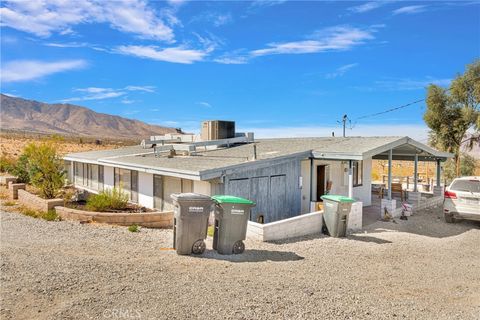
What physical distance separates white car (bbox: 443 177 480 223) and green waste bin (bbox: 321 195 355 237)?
14.4ft

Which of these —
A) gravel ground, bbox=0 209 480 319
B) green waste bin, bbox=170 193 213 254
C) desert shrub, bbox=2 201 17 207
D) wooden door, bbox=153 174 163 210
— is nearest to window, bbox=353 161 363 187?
gravel ground, bbox=0 209 480 319

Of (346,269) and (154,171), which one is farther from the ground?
(154,171)

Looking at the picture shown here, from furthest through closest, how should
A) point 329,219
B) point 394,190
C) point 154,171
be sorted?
point 394,190 → point 154,171 → point 329,219

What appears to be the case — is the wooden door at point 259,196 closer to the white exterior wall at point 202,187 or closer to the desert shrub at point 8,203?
the white exterior wall at point 202,187

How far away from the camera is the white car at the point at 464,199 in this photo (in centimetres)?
1203

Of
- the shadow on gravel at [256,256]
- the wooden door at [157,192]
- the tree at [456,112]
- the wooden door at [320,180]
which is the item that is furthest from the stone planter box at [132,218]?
the tree at [456,112]

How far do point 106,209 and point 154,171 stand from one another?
2.14 metres

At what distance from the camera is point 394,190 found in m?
19.3

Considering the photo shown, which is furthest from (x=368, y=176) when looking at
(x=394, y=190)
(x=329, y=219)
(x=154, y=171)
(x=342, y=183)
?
(x=154, y=171)

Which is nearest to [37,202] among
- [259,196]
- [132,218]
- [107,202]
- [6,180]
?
[107,202]

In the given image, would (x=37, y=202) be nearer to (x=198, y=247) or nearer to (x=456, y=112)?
(x=198, y=247)

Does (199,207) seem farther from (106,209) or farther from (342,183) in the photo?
(342,183)

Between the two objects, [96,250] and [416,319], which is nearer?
[416,319]

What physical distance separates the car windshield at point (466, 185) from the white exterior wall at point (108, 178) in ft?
44.7
